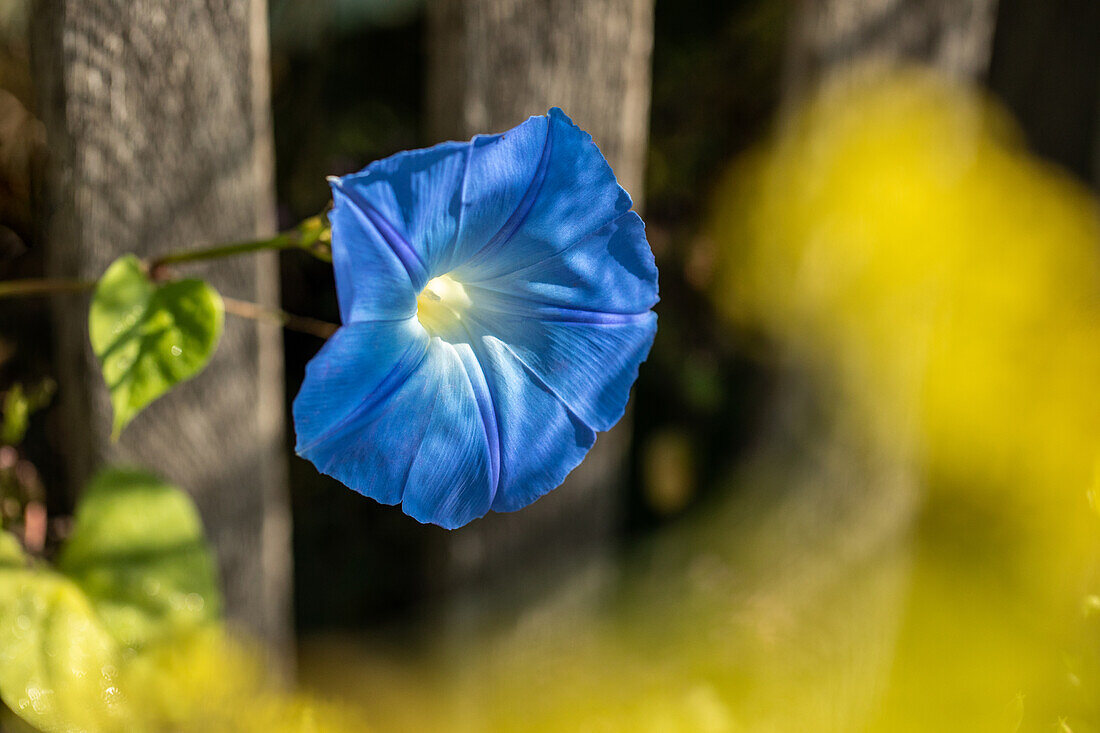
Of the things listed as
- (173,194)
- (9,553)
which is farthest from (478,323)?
(9,553)

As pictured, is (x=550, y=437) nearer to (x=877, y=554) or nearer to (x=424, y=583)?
(x=424, y=583)

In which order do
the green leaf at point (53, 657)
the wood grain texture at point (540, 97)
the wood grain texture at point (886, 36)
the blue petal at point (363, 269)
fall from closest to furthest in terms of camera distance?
the blue petal at point (363, 269) → the green leaf at point (53, 657) → the wood grain texture at point (540, 97) → the wood grain texture at point (886, 36)

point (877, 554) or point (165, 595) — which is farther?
point (877, 554)

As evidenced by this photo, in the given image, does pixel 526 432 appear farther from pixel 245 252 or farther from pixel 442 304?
pixel 245 252

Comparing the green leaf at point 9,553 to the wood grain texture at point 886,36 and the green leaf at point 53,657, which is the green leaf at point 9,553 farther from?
the wood grain texture at point 886,36

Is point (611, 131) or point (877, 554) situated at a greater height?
point (611, 131)

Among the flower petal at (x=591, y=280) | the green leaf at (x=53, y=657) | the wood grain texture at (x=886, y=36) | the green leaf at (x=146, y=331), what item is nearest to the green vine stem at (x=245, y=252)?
the green leaf at (x=146, y=331)

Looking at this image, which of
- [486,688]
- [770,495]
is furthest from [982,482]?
[486,688]
